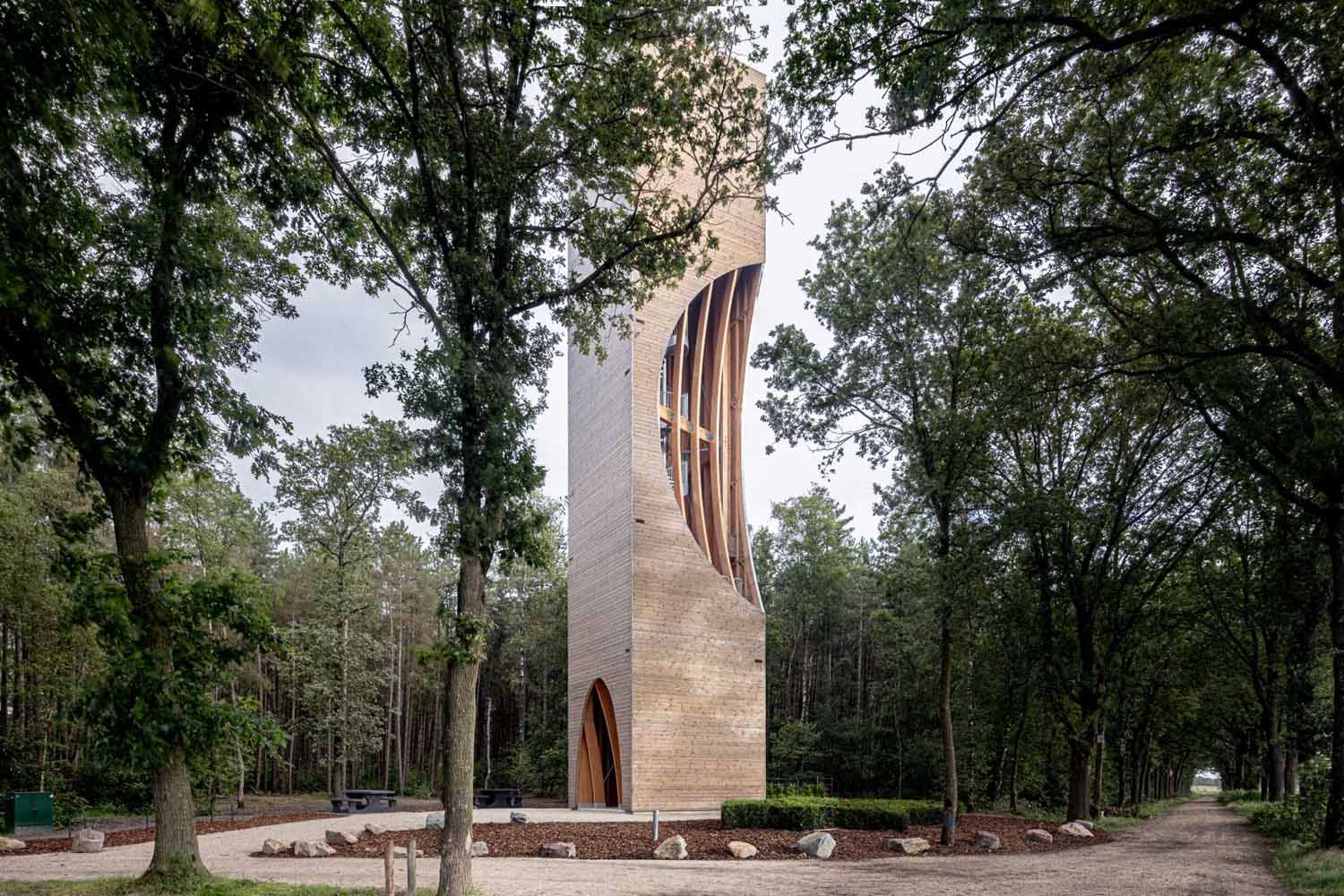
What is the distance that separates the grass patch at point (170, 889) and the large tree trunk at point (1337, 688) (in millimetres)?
12706

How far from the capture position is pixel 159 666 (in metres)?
8.09

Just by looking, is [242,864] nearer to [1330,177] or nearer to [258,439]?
[258,439]

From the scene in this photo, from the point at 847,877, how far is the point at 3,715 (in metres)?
23.5

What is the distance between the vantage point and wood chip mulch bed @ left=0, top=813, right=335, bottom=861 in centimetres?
1221

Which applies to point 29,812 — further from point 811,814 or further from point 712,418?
point 712,418

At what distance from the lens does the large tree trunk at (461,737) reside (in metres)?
7.68

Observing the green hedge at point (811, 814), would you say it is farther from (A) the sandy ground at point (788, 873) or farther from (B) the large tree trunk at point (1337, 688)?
(B) the large tree trunk at point (1337, 688)

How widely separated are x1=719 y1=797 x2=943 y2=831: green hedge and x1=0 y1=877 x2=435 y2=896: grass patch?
7.40m

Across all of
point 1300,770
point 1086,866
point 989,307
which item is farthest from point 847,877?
point 1300,770

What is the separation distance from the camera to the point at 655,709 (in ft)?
59.7

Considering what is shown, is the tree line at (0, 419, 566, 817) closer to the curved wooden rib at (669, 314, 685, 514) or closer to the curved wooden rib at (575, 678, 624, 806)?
Result: the curved wooden rib at (669, 314, 685, 514)

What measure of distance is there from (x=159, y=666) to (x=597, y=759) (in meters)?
15.4

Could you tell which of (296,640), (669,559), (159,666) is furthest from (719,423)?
(159,666)

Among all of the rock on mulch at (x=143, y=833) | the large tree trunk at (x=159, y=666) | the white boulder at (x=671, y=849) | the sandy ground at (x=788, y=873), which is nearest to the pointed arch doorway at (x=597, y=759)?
the rock on mulch at (x=143, y=833)
